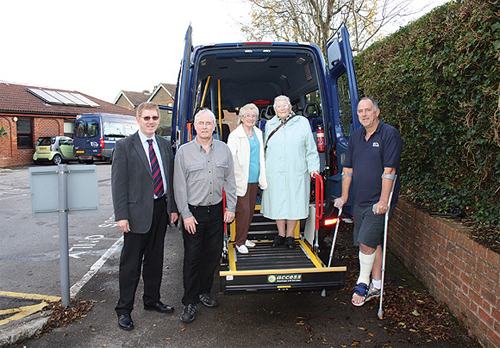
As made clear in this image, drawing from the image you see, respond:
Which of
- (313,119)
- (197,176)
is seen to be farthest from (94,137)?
(197,176)

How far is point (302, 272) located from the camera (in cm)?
336

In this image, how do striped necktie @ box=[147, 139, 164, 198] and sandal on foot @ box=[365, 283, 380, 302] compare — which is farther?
sandal on foot @ box=[365, 283, 380, 302]

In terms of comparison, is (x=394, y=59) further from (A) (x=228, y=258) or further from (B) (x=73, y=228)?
(B) (x=73, y=228)

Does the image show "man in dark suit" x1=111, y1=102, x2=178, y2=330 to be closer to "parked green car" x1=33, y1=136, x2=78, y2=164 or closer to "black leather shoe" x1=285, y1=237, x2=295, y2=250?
"black leather shoe" x1=285, y1=237, x2=295, y2=250

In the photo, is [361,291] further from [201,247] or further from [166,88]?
[166,88]

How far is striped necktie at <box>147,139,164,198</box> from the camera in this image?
3.42 metres

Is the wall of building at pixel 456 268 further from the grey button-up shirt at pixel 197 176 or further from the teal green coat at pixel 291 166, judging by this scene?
the grey button-up shirt at pixel 197 176

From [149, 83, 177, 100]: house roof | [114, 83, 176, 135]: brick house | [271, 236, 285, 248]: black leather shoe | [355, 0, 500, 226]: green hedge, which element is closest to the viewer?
[355, 0, 500, 226]: green hedge

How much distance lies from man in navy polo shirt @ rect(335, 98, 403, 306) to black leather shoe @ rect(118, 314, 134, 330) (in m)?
2.02

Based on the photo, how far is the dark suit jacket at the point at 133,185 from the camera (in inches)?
126

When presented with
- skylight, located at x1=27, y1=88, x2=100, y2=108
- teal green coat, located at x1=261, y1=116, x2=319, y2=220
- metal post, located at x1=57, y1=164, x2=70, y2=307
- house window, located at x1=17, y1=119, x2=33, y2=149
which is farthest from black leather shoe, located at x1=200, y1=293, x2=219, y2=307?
skylight, located at x1=27, y1=88, x2=100, y2=108

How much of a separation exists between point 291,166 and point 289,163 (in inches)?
1.5

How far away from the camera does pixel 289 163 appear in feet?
13.4

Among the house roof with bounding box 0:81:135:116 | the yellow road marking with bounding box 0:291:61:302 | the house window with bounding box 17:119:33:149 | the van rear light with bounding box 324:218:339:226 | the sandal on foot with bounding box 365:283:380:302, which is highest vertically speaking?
the house roof with bounding box 0:81:135:116
